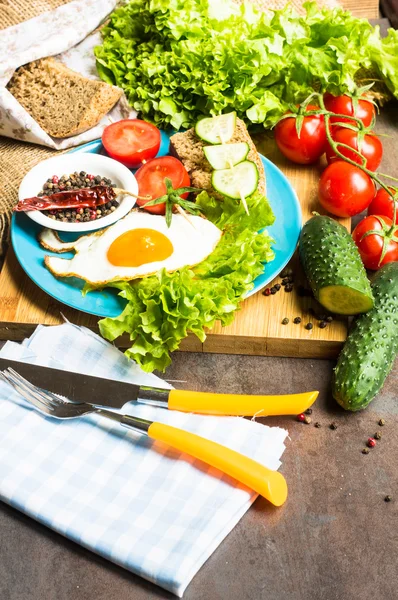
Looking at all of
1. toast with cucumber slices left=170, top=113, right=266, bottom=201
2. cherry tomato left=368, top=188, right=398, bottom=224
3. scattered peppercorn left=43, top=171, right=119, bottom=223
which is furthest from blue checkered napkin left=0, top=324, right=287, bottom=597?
cherry tomato left=368, top=188, right=398, bottom=224

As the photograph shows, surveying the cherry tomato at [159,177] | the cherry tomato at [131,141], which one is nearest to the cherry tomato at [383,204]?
the cherry tomato at [159,177]

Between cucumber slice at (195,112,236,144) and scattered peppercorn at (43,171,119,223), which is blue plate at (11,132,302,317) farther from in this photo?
cucumber slice at (195,112,236,144)

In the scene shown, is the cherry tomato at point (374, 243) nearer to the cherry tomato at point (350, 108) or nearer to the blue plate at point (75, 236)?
the blue plate at point (75, 236)

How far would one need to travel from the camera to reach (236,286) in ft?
10.8

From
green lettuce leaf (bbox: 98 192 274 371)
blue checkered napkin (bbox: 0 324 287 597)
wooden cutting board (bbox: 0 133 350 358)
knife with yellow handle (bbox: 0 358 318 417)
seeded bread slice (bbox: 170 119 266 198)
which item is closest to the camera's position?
blue checkered napkin (bbox: 0 324 287 597)

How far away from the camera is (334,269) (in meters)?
3.22

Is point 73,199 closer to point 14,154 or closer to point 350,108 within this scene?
point 14,154

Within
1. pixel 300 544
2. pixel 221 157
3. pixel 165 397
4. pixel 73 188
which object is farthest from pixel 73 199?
pixel 300 544

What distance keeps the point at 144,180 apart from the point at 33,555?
204 centimetres

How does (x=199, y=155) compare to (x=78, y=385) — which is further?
(x=199, y=155)

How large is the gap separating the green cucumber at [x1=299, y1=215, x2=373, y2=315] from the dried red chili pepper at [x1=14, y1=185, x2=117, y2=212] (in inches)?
43.6

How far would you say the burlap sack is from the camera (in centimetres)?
391

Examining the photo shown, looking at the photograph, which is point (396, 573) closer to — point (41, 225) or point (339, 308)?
point (339, 308)

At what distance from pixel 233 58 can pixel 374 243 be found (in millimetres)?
1422
